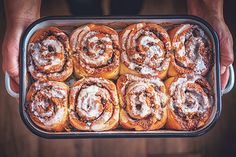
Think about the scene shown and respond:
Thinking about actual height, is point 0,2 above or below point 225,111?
above

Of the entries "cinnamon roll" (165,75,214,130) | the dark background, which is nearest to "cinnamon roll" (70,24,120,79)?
"cinnamon roll" (165,75,214,130)

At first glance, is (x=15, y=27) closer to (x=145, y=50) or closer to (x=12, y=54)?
(x=12, y=54)

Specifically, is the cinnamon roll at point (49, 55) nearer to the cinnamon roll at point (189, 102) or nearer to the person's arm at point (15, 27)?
the person's arm at point (15, 27)

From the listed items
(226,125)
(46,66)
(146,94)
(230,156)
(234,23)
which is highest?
(234,23)

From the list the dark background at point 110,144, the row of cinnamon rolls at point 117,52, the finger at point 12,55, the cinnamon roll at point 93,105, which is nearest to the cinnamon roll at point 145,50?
the row of cinnamon rolls at point 117,52

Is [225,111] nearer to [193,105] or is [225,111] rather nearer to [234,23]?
[234,23]

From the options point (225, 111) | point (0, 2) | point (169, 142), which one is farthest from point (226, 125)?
point (0, 2)

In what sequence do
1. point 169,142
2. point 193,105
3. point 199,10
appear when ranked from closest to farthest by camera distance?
point 193,105 → point 199,10 → point 169,142
